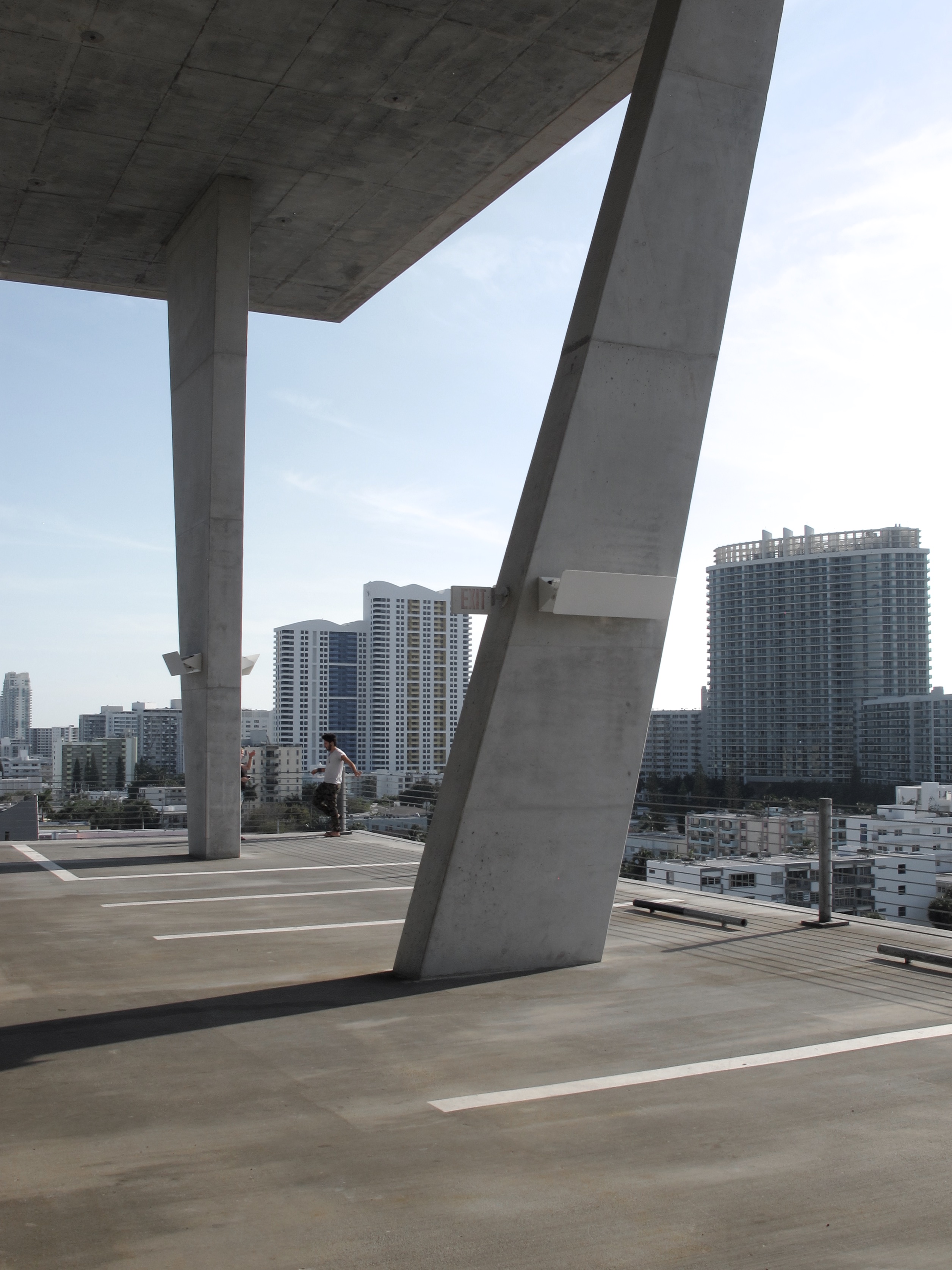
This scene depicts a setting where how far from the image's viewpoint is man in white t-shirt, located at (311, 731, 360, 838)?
15.9 m

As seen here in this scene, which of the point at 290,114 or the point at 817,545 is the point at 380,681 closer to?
the point at 817,545

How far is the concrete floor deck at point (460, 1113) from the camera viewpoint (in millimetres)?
3047

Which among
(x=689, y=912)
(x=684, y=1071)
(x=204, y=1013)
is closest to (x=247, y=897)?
(x=689, y=912)

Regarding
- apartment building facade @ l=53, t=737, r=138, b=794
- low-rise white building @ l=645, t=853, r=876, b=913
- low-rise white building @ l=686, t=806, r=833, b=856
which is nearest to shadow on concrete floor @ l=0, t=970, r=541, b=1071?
low-rise white building @ l=645, t=853, r=876, b=913

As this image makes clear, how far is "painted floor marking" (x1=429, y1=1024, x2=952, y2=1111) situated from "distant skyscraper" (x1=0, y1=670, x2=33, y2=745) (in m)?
185

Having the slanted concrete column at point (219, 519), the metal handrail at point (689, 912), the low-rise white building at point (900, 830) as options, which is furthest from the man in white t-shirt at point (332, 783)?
the low-rise white building at point (900, 830)

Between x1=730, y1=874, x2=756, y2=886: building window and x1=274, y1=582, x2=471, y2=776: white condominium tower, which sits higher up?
x1=274, y1=582, x2=471, y2=776: white condominium tower

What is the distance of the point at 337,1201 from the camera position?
3.29m

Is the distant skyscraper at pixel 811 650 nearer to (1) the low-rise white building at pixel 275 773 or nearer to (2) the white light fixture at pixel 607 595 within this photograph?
(1) the low-rise white building at pixel 275 773

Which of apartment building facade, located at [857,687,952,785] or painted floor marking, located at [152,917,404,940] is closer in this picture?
painted floor marking, located at [152,917,404,940]

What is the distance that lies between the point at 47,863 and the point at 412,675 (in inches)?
1573

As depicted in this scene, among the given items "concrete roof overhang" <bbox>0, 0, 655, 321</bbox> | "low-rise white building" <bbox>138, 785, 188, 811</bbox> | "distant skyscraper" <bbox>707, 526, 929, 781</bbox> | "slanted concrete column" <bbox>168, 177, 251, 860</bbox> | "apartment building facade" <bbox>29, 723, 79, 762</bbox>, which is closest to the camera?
"concrete roof overhang" <bbox>0, 0, 655, 321</bbox>

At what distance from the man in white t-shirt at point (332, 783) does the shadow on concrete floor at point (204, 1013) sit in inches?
363

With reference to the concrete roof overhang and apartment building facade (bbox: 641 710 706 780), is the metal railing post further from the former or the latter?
apartment building facade (bbox: 641 710 706 780)
